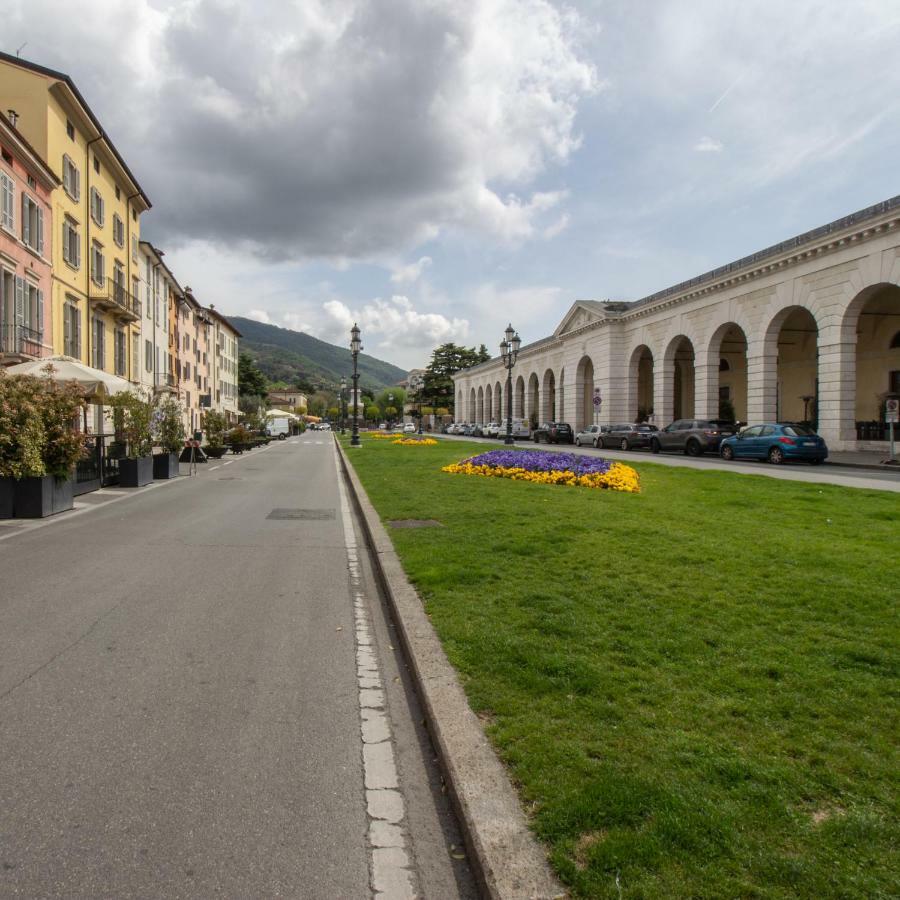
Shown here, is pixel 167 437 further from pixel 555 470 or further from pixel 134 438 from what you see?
pixel 555 470

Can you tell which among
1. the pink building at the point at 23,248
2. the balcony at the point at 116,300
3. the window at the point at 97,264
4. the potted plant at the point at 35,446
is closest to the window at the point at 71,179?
the pink building at the point at 23,248

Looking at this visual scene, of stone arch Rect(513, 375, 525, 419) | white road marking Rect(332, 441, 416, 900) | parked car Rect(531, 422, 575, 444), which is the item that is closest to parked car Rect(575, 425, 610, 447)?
parked car Rect(531, 422, 575, 444)

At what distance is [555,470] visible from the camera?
1656cm

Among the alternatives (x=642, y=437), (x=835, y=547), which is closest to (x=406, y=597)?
(x=835, y=547)

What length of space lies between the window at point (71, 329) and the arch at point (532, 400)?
4828cm

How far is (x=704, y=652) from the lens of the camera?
13.9 feet

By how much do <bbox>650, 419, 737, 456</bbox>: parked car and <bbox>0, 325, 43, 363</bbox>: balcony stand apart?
26.7 m

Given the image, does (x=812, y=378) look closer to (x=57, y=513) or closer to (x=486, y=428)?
(x=486, y=428)

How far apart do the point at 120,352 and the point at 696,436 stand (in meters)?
29.5

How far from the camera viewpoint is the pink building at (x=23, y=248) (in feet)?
72.0

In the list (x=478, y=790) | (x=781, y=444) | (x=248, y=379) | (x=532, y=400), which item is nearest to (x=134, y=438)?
(x=478, y=790)

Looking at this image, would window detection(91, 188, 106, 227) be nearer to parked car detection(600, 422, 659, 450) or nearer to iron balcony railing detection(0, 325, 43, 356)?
iron balcony railing detection(0, 325, 43, 356)

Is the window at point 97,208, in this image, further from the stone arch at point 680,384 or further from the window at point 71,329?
the stone arch at point 680,384

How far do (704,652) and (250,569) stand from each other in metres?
5.00
